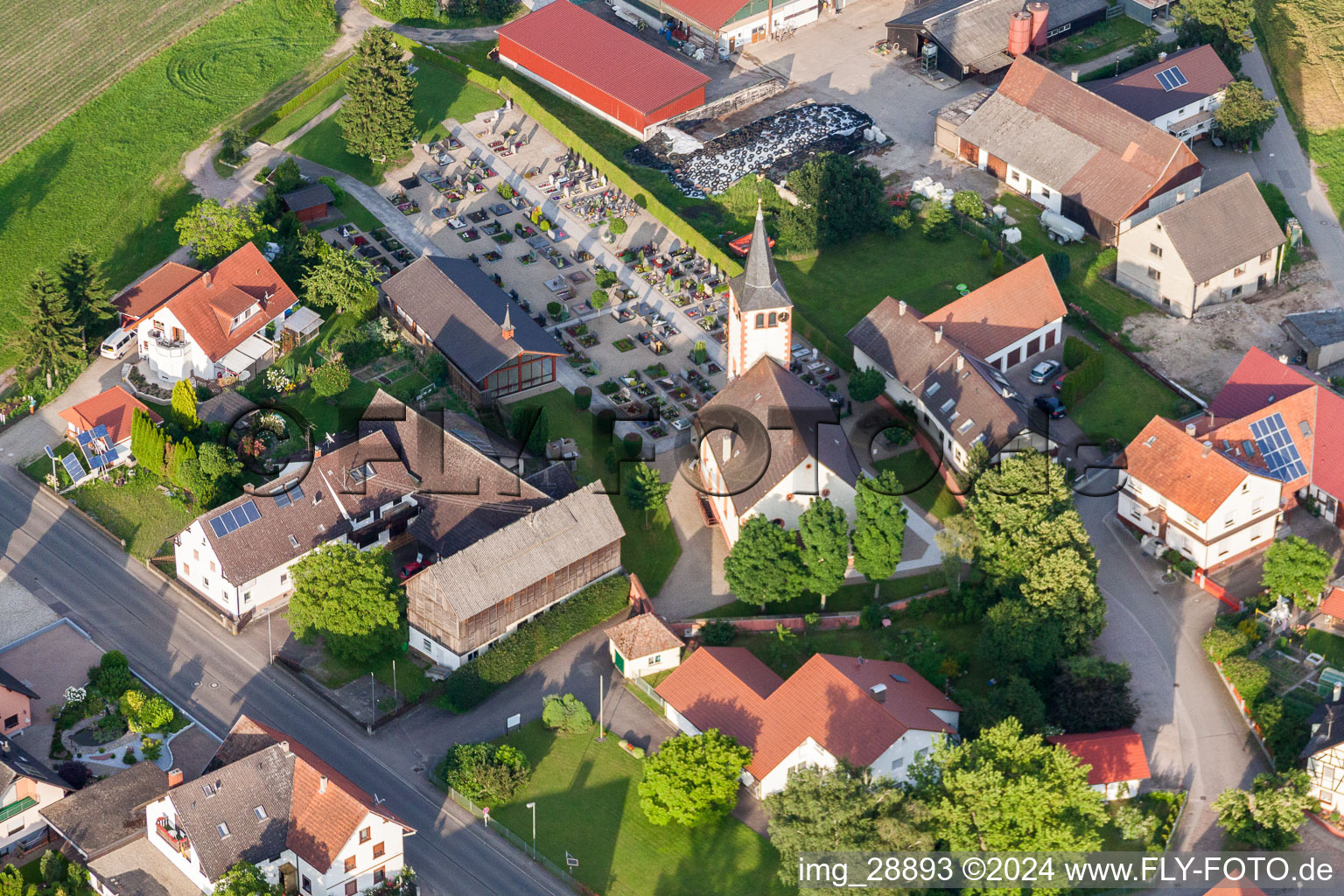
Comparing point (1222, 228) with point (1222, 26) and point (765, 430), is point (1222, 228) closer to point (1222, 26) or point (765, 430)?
point (1222, 26)

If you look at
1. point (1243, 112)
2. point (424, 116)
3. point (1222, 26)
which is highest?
point (1222, 26)

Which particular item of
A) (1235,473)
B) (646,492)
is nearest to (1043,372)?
(1235,473)

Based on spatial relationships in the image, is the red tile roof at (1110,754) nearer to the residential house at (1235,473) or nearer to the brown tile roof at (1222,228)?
the residential house at (1235,473)

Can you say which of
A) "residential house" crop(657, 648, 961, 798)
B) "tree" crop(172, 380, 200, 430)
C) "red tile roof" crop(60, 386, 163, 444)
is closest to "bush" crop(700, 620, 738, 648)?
"residential house" crop(657, 648, 961, 798)

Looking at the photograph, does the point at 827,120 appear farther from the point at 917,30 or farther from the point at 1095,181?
the point at 1095,181

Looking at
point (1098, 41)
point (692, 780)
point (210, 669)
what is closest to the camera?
point (692, 780)

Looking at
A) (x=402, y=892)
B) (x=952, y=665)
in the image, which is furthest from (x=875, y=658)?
(x=402, y=892)

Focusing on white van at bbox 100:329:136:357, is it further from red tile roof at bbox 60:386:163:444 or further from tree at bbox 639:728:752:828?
tree at bbox 639:728:752:828
